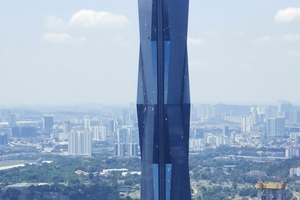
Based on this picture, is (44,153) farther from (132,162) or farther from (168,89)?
(168,89)

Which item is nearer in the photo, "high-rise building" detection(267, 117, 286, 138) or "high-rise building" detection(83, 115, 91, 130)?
"high-rise building" detection(267, 117, 286, 138)

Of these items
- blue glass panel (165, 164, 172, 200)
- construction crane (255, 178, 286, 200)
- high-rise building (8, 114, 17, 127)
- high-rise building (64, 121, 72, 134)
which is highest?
high-rise building (8, 114, 17, 127)

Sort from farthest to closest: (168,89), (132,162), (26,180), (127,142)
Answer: (127,142) → (132,162) → (26,180) → (168,89)

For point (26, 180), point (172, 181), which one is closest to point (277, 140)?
point (26, 180)

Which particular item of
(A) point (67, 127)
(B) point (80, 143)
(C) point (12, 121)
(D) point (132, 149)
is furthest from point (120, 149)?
(C) point (12, 121)

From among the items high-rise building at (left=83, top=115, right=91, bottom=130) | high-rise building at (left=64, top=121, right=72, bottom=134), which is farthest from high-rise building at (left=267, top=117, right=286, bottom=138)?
high-rise building at (left=64, top=121, right=72, bottom=134)

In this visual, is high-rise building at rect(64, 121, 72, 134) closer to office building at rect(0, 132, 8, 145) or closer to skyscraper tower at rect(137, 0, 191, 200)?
office building at rect(0, 132, 8, 145)
